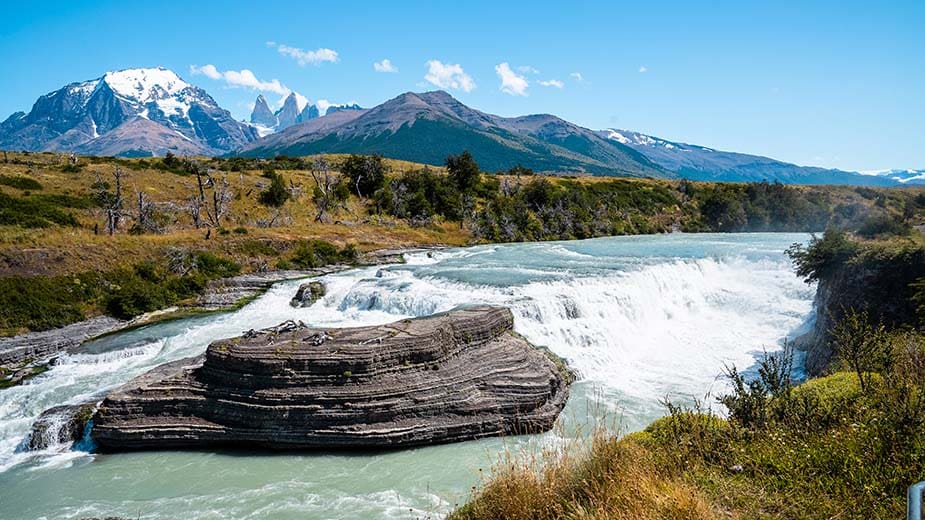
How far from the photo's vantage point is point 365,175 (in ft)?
197

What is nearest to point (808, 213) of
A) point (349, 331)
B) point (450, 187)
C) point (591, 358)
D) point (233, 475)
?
point (450, 187)

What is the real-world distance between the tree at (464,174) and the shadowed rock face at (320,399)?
50773 mm

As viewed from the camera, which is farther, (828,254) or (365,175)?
(365,175)

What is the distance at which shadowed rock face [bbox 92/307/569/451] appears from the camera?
13125mm

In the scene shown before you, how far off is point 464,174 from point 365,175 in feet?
42.6

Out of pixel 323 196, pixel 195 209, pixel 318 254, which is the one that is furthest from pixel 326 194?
pixel 318 254

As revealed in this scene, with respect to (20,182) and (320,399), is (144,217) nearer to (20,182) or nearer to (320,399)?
(20,182)

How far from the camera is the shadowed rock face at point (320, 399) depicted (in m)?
13.1

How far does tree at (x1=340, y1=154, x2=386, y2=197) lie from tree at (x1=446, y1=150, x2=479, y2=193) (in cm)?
994

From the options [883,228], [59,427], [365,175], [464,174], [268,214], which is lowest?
[59,427]

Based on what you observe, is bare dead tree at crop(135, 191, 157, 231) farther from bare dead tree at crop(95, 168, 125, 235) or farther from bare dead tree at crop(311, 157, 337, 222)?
bare dead tree at crop(311, 157, 337, 222)

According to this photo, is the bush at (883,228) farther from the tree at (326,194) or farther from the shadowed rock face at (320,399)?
the tree at (326,194)

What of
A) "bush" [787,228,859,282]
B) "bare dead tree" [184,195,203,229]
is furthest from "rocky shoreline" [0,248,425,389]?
"bush" [787,228,859,282]

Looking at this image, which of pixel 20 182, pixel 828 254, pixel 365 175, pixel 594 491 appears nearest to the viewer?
pixel 594 491
